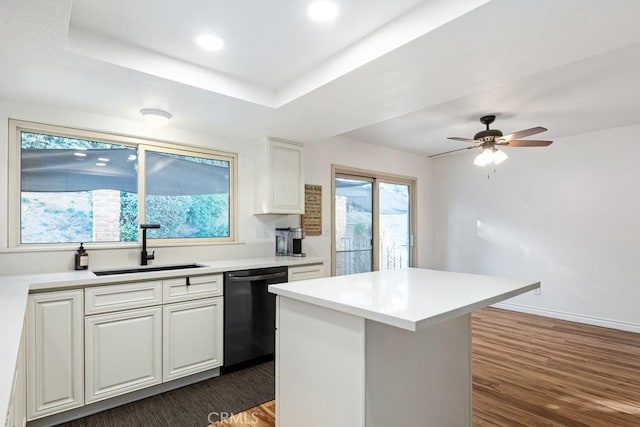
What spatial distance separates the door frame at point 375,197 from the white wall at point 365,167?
51 millimetres

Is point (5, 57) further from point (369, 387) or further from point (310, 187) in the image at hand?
point (310, 187)

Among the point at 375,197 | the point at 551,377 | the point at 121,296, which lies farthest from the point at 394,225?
the point at 121,296

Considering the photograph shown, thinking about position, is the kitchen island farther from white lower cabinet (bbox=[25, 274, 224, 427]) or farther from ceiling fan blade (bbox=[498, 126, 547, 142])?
ceiling fan blade (bbox=[498, 126, 547, 142])

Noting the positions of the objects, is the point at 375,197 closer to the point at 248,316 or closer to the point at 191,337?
the point at 248,316

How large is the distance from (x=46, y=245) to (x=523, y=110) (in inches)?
167

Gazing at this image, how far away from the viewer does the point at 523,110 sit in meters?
3.28

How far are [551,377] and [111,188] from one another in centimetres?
393

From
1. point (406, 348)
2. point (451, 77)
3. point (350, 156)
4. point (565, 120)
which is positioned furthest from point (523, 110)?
point (406, 348)

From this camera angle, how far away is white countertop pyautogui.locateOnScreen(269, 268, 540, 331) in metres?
1.28

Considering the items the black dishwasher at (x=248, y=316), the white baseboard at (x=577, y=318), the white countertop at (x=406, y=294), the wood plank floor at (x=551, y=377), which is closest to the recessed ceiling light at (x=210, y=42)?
the white countertop at (x=406, y=294)

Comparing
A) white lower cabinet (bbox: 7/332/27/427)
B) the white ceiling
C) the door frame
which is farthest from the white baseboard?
white lower cabinet (bbox: 7/332/27/427)

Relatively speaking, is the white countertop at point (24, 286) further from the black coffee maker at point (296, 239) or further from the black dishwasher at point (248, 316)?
the black coffee maker at point (296, 239)

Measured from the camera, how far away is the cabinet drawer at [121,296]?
221 cm

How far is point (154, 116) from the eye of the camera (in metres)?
2.60
